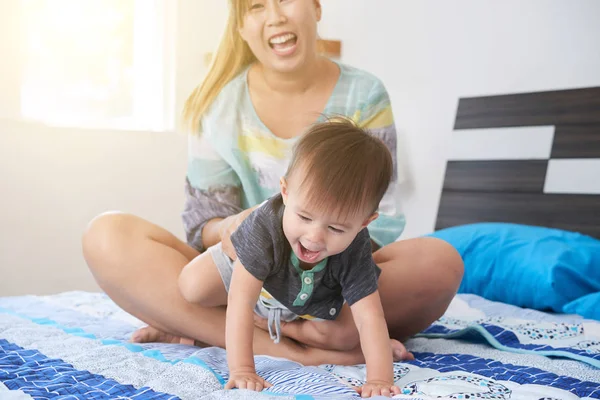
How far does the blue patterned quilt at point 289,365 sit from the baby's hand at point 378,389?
0.05ft

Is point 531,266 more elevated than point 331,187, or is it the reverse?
point 331,187

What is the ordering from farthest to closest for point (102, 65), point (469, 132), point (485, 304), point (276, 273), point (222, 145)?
point (102, 65), point (469, 132), point (485, 304), point (222, 145), point (276, 273)

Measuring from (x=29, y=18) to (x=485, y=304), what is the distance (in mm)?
2055

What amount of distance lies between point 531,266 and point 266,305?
2.93 ft

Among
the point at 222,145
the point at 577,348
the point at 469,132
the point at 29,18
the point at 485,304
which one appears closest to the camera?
the point at 577,348

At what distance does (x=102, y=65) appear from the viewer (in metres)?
2.83

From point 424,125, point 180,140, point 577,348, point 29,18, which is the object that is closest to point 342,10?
point 424,125

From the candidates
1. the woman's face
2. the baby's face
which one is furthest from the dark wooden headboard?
the baby's face

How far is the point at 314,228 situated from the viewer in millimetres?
926

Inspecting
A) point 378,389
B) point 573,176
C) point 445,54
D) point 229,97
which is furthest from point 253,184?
point 445,54

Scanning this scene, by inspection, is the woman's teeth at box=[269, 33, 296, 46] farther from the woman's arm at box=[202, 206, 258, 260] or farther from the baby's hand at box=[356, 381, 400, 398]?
the baby's hand at box=[356, 381, 400, 398]

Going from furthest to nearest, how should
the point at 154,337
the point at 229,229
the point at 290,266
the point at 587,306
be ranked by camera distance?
the point at 587,306, the point at 154,337, the point at 229,229, the point at 290,266

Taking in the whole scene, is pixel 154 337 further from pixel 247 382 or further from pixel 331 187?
pixel 331 187

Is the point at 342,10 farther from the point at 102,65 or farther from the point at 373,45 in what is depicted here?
the point at 102,65
